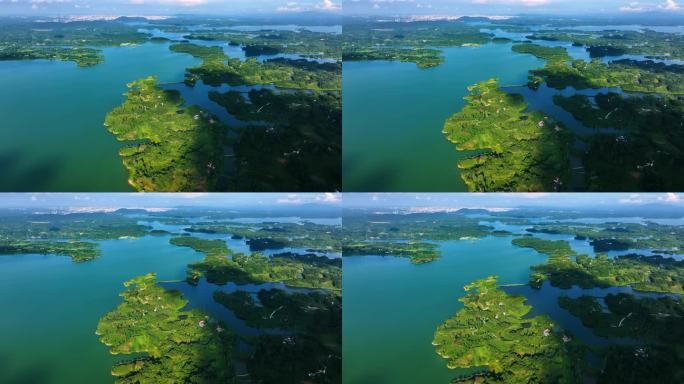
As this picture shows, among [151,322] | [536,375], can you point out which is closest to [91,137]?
[151,322]

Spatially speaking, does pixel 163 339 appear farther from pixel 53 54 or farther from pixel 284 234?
pixel 53 54

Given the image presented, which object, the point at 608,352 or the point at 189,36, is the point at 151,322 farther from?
the point at 608,352

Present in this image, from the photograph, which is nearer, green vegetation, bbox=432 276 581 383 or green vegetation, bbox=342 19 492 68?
green vegetation, bbox=432 276 581 383

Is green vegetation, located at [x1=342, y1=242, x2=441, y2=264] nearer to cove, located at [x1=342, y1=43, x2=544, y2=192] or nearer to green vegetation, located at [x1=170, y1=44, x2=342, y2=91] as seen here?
cove, located at [x1=342, y1=43, x2=544, y2=192]

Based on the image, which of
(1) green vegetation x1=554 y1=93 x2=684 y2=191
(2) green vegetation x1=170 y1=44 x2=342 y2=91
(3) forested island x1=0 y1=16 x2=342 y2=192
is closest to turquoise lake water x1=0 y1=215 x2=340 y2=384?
(3) forested island x1=0 y1=16 x2=342 y2=192

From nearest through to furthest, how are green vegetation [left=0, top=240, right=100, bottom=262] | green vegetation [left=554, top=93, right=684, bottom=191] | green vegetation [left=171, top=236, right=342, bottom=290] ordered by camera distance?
1. green vegetation [left=554, top=93, right=684, bottom=191]
2. green vegetation [left=171, top=236, right=342, bottom=290]
3. green vegetation [left=0, top=240, right=100, bottom=262]

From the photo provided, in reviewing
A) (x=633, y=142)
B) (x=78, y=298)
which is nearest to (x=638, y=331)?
(x=633, y=142)

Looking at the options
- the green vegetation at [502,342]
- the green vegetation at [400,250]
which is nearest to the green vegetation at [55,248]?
the green vegetation at [400,250]
